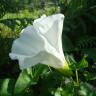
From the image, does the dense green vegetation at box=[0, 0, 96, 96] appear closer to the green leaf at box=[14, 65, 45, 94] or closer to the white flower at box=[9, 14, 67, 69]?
the green leaf at box=[14, 65, 45, 94]

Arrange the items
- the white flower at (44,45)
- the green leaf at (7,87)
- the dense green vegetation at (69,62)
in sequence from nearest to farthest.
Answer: the white flower at (44,45)
the dense green vegetation at (69,62)
the green leaf at (7,87)

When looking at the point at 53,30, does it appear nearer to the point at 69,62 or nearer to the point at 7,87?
the point at 69,62

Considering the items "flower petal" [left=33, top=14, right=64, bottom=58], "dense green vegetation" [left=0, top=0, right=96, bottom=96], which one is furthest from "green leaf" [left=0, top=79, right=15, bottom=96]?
"flower petal" [left=33, top=14, right=64, bottom=58]

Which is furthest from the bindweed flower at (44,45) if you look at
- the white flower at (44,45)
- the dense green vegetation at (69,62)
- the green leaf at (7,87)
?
the green leaf at (7,87)

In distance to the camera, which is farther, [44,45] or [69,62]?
[69,62]

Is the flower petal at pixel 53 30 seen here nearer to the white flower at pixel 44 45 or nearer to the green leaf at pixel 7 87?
the white flower at pixel 44 45

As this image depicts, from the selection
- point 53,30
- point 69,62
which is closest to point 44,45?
point 53,30

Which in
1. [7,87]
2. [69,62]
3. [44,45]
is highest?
[44,45]
